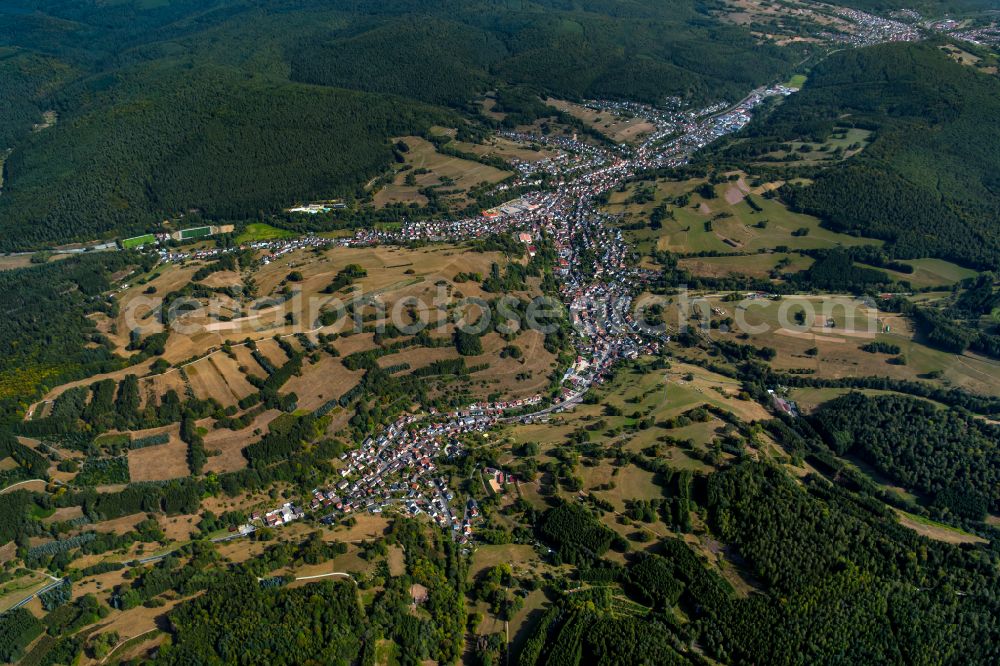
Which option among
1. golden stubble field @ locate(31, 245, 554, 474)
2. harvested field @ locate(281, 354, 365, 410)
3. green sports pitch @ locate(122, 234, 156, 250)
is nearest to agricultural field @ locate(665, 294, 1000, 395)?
golden stubble field @ locate(31, 245, 554, 474)

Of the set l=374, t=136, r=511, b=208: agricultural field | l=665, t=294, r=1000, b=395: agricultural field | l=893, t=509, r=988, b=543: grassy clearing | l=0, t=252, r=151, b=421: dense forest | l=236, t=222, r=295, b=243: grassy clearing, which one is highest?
l=374, t=136, r=511, b=208: agricultural field

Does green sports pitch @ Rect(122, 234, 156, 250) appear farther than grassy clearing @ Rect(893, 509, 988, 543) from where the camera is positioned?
Yes

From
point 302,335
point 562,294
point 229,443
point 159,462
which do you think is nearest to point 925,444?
point 562,294

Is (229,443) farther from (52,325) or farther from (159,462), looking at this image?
(52,325)

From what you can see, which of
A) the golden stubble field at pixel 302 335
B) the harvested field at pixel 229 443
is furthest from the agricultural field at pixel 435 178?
the harvested field at pixel 229 443

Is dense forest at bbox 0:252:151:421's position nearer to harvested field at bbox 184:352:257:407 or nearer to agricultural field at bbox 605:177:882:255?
harvested field at bbox 184:352:257:407

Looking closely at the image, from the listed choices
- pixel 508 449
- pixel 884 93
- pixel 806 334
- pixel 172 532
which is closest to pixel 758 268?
pixel 806 334
